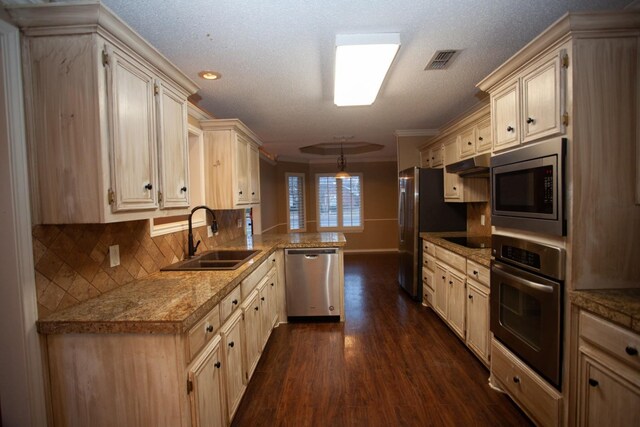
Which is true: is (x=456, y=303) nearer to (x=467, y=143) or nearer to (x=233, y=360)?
(x=467, y=143)

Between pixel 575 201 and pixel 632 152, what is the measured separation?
0.35 m

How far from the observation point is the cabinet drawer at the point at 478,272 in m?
2.27

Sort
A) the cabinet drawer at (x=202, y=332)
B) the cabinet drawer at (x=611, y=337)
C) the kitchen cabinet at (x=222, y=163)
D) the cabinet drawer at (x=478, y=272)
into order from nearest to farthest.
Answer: the cabinet drawer at (x=611, y=337) < the cabinet drawer at (x=202, y=332) < the cabinet drawer at (x=478, y=272) < the kitchen cabinet at (x=222, y=163)

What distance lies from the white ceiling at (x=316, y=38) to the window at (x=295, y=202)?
411cm

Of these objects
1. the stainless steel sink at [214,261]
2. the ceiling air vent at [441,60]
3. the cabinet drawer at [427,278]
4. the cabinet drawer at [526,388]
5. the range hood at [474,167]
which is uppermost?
the ceiling air vent at [441,60]

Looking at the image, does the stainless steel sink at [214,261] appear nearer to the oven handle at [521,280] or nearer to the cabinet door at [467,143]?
the oven handle at [521,280]

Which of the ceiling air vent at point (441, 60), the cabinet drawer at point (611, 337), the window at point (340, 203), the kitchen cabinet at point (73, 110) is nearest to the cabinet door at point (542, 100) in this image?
the ceiling air vent at point (441, 60)

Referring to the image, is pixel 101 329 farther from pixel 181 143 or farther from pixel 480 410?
pixel 480 410

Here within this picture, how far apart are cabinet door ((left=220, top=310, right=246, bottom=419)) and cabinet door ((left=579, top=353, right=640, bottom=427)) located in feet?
5.96

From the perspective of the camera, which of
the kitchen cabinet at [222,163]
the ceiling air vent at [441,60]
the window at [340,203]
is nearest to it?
the ceiling air vent at [441,60]

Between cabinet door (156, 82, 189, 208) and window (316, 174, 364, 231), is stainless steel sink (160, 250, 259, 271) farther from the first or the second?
window (316, 174, 364, 231)

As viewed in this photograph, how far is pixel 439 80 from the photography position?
2.57 m

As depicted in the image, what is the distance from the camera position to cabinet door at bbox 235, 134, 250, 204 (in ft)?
10.3

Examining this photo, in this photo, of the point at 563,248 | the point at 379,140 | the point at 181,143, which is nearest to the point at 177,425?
the point at 181,143
